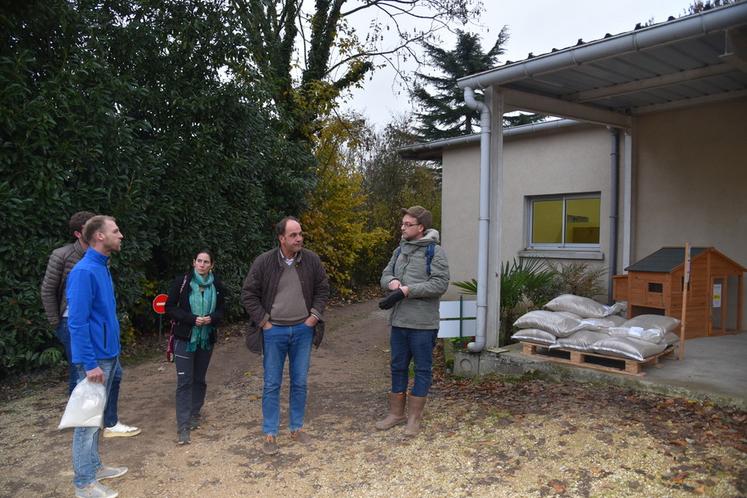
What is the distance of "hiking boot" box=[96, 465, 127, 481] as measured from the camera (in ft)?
14.0

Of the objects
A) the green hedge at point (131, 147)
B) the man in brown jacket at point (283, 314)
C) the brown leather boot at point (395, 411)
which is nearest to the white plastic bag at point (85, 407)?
the man in brown jacket at point (283, 314)

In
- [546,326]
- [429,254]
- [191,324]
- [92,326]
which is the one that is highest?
[429,254]

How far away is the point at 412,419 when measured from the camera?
5027 mm

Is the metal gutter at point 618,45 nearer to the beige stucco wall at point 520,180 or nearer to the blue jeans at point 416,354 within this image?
the blue jeans at point 416,354

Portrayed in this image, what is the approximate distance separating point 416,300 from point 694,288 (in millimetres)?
4224

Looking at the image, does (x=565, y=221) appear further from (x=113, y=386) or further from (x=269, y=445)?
(x=113, y=386)

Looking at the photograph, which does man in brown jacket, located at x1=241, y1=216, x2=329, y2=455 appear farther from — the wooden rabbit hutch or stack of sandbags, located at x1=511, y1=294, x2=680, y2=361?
the wooden rabbit hutch

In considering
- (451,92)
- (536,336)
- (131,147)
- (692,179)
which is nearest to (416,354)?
(536,336)

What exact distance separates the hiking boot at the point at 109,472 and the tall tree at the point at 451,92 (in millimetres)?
25697

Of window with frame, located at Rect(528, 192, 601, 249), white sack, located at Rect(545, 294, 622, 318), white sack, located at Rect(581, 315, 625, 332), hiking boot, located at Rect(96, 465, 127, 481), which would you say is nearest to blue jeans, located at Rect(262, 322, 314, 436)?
hiking boot, located at Rect(96, 465, 127, 481)

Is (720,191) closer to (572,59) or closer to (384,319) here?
(572,59)

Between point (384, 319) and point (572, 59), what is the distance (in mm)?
7534

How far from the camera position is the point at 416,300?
16.3 feet

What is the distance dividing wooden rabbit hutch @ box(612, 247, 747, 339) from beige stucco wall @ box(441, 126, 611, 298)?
Answer: 6.46ft
